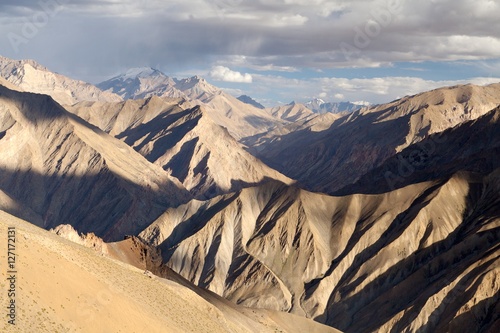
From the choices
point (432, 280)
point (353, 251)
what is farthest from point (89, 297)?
A: point (353, 251)

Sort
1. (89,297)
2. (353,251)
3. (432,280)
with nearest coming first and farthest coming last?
(89,297) < (432,280) < (353,251)

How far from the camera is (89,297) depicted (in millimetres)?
52031

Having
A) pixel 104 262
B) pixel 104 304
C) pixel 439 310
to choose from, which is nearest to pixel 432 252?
pixel 439 310

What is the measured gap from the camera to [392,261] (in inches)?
6309

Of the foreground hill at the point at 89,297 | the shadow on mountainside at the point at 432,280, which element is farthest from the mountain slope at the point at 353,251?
the foreground hill at the point at 89,297

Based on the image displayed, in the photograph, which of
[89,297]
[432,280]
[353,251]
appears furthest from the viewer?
[353,251]

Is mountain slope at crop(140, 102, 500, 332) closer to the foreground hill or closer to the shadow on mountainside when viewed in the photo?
the shadow on mountainside

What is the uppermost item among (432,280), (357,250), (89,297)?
(357,250)

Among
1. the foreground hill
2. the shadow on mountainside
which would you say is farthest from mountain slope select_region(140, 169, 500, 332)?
the foreground hill

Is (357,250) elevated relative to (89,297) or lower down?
elevated

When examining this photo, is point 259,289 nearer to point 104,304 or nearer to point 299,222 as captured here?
point 299,222

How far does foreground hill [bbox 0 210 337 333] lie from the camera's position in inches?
1823

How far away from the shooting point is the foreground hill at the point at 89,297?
4631cm

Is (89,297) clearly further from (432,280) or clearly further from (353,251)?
(353,251)
